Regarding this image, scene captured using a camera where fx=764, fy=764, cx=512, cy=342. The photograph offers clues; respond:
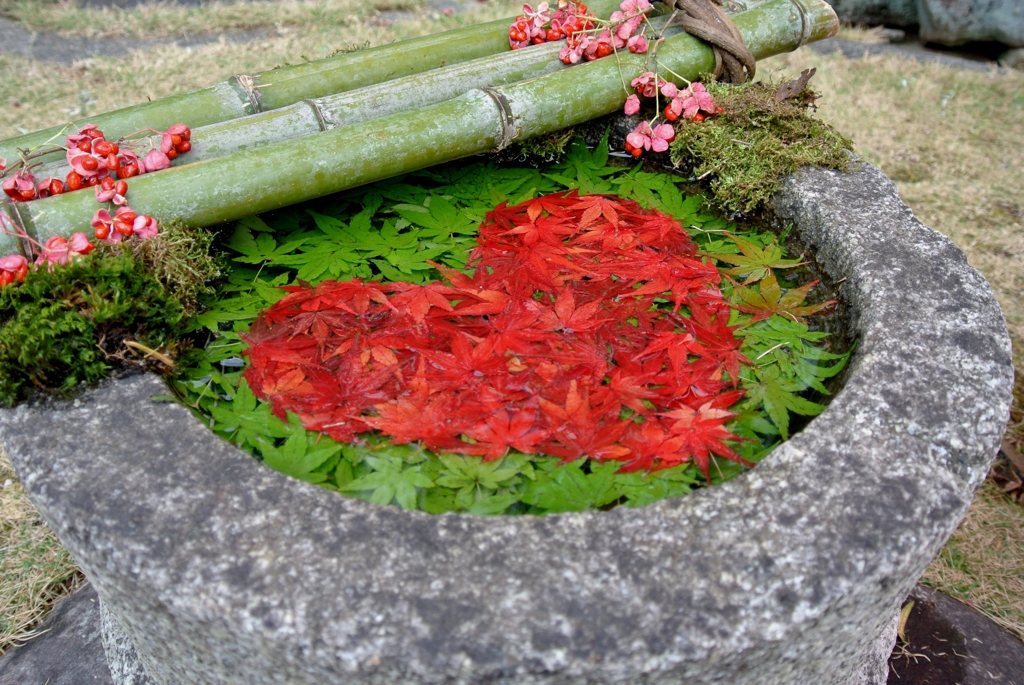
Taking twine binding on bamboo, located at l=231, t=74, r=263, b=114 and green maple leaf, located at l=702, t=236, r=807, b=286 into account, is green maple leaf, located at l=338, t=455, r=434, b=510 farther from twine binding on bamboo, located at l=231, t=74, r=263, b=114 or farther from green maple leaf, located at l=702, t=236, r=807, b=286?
twine binding on bamboo, located at l=231, t=74, r=263, b=114

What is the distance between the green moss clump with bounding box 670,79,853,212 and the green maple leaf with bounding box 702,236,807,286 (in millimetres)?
140

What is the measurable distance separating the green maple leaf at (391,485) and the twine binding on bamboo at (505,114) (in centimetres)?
106

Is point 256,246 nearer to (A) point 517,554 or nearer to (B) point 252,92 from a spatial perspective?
(B) point 252,92

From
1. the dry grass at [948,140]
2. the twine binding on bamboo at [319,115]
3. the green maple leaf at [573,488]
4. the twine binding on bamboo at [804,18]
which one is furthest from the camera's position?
the dry grass at [948,140]

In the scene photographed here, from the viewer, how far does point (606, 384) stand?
1668 mm

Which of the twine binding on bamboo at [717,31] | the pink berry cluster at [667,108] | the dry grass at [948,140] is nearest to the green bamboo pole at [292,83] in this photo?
the twine binding on bamboo at [717,31]

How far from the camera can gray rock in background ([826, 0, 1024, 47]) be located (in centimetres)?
566

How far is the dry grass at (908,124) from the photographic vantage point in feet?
8.71

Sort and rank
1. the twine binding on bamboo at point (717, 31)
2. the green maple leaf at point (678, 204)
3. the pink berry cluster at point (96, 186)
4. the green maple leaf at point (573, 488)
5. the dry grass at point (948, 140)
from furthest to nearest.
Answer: the dry grass at point (948, 140) → the twine binding on bamboo at point (717, 31) → the green maple leaf at point (678, 204) → the pink berry cluster at point (96, 186) → the green maple leaf at point (573, 488)

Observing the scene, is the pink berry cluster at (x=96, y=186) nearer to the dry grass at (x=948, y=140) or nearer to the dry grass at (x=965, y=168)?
the dry grass at (x=965, y=168)

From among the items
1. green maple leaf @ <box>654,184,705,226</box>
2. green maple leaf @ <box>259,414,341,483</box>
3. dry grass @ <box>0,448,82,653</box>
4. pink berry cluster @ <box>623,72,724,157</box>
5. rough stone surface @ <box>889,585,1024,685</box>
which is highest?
pink berry cluster @ <box>623,72,724,157</box>

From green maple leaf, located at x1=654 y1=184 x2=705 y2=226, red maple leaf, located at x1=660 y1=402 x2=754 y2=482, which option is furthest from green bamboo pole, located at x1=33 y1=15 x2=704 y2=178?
red maple leaf, located at x1=660 y1=402 x2=754 y2=482

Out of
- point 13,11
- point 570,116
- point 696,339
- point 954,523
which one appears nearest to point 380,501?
point 696,339

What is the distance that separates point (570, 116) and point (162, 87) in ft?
11.8
